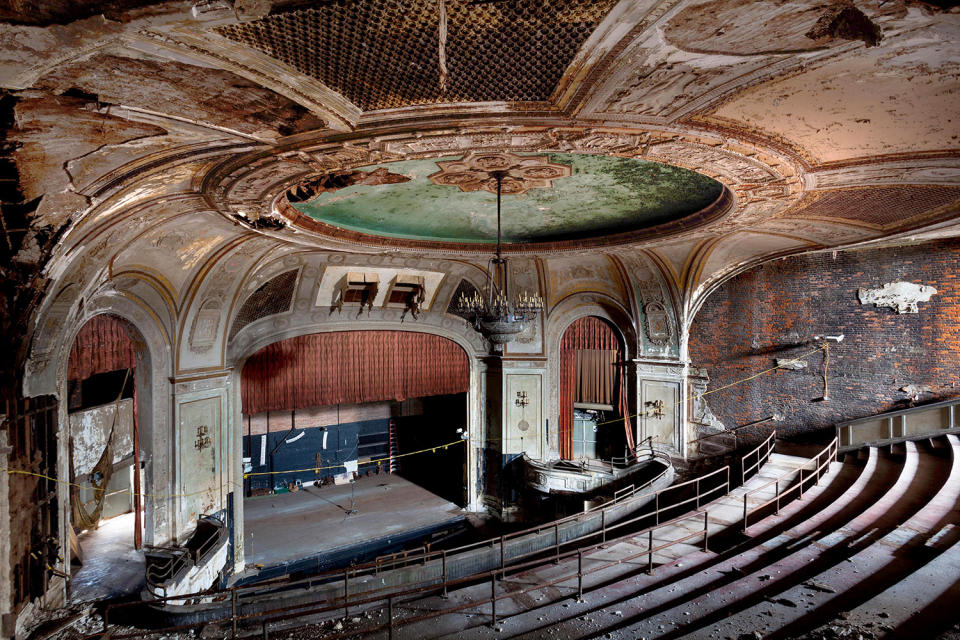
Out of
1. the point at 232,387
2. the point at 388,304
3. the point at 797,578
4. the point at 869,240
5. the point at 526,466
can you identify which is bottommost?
the point at 526,466

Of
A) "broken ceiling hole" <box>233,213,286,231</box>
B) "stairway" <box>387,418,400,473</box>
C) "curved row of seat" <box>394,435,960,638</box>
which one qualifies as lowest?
→ "stairway" <box>387,418,400,473</box>

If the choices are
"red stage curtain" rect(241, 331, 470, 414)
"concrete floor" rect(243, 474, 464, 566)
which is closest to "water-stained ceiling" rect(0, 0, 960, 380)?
"red stage curtain" rect(241, 331, 470, 414)

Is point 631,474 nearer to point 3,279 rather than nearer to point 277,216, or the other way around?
point 277,216

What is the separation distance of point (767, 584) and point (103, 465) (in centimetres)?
1131

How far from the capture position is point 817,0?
2250 millimetres

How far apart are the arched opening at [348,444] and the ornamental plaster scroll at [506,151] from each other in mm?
7097

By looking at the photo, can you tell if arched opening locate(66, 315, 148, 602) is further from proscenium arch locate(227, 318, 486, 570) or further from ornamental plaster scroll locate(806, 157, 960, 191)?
ornamental plaster scroll locate(806, 157, 960, 191)

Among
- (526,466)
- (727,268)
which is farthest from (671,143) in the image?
(526,466)

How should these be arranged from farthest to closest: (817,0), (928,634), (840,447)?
(840,447) → (928,634) → (817,0)

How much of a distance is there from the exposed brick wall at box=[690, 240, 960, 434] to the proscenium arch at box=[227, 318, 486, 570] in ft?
18.8

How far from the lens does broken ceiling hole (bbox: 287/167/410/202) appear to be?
5695mm

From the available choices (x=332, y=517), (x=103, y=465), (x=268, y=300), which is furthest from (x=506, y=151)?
(x=332, y=517)

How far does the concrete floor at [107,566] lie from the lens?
7082 mm

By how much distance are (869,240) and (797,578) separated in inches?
216
